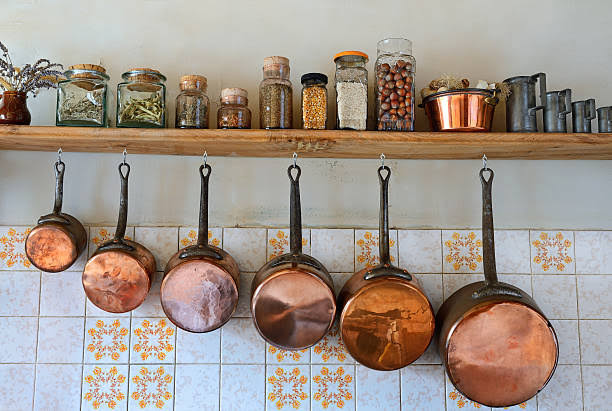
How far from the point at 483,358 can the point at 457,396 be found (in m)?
0.22

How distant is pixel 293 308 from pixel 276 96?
56 centimetres

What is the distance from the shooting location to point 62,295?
1475 mm

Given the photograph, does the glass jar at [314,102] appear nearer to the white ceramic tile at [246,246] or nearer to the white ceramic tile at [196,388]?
the white ceramic tile at [246,246]

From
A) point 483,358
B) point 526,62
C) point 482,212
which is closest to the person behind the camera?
point 483,358

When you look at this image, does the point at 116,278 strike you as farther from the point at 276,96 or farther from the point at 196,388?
the point at 276,96

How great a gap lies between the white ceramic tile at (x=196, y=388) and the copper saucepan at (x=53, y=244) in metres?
0.43

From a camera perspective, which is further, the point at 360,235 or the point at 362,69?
the point at 360,235

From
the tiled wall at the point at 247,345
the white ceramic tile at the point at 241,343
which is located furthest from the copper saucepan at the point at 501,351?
the white ceramic tile at the point at 241,343

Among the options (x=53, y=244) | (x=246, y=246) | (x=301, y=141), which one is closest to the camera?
(x=301, y=141)

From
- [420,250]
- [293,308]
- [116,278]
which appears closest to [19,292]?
[116,278]

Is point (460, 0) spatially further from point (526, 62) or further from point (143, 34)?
point (143, 34)

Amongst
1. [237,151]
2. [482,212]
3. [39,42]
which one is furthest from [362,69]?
[39,42]

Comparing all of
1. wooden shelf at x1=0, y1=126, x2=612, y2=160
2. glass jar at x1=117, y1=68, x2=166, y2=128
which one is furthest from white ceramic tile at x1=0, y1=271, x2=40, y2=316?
glass jar at x1=117, y1=68, x2=166, y2=128

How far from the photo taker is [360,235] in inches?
60.0
